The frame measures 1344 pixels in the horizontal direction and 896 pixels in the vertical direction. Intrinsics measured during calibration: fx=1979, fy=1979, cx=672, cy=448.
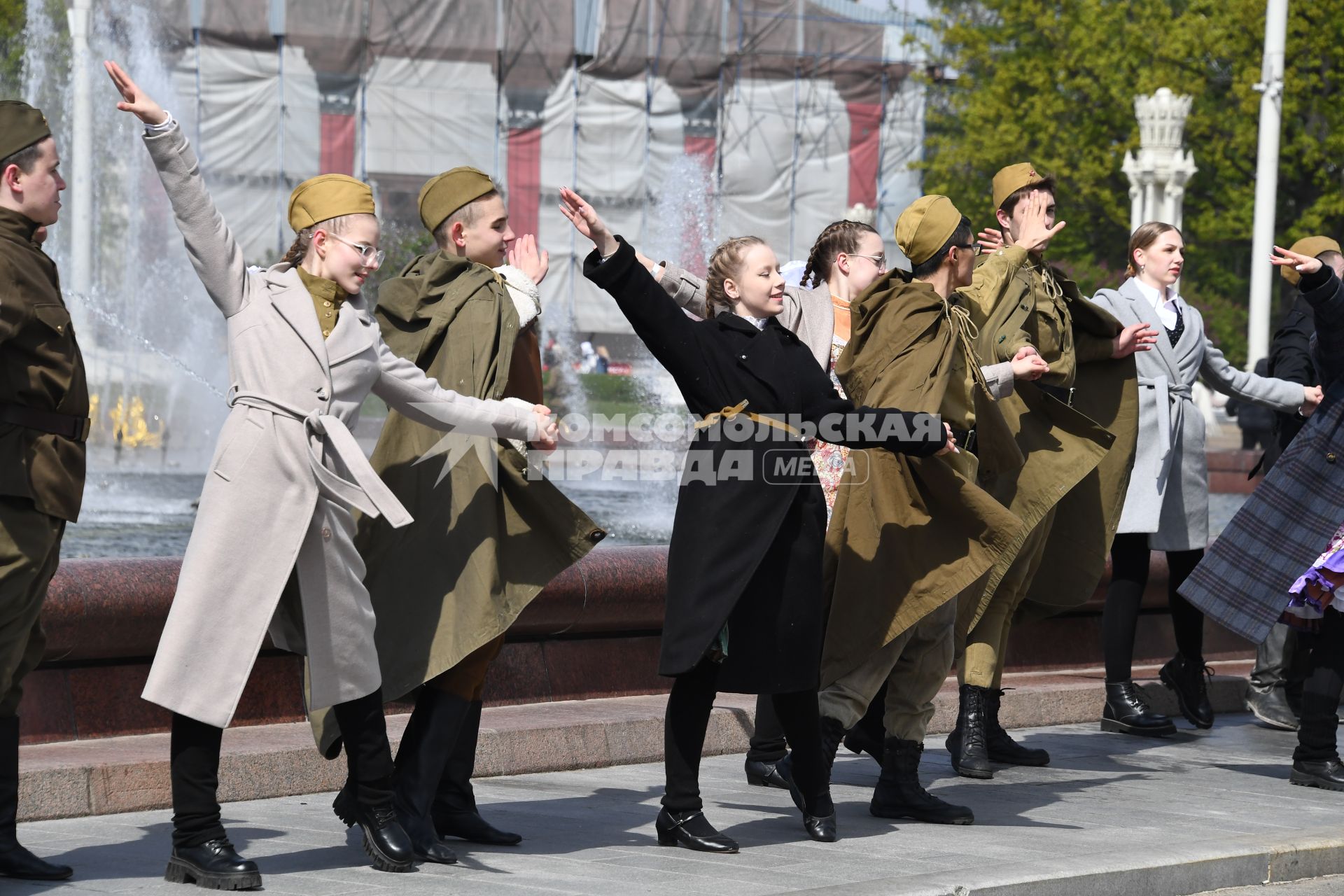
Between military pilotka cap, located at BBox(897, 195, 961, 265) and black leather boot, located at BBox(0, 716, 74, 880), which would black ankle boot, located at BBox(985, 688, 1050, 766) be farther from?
black leather boot, located at BBox(0, 716, 74, 880)

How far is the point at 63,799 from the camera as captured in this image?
5.51 meters

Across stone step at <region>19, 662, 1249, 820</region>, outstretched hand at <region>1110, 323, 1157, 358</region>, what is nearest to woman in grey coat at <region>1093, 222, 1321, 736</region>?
stone step at <region>19, 662, 1249, 820</region>

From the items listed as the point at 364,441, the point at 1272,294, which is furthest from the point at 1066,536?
the point at 1272,294

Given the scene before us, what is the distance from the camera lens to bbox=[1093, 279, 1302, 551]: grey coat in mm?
7805

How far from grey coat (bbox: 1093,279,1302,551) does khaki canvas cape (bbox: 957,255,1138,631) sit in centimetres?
35

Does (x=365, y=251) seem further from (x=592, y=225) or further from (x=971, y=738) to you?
(x=971, y=738)

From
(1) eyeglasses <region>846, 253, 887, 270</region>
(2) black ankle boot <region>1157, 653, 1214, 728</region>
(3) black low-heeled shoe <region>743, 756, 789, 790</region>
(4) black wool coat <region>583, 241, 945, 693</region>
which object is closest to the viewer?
(4) black wool coat <region>583, 241, 945, 693</region>

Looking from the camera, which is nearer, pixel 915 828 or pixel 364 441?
pixel 915 828

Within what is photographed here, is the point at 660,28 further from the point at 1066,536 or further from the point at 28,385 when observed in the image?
the point at 28,385

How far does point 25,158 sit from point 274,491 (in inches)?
38.8

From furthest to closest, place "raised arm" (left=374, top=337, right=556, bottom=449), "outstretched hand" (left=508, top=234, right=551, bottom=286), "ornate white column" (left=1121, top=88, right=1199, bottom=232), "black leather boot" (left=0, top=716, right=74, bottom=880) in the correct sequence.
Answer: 1. "ornate white column" (left=1121, top=88, right=1199, bottom=232)
2. "outstretched hand" (left=508, top=234, right=551, bottom=286)
3. "raised arm" (left=374, top=337, right=556, bottom=449)
4. "black leather boot" (left=0, top=716, right=74, bottom=880)

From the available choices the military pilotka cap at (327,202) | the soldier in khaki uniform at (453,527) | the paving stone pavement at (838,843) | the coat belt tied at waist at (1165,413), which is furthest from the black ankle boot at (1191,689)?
the military pilotka cap at (327,202)

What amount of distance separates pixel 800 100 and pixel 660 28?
4.16 meters

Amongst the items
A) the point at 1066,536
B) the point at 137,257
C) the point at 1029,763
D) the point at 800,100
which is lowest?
the point at 1029,763
